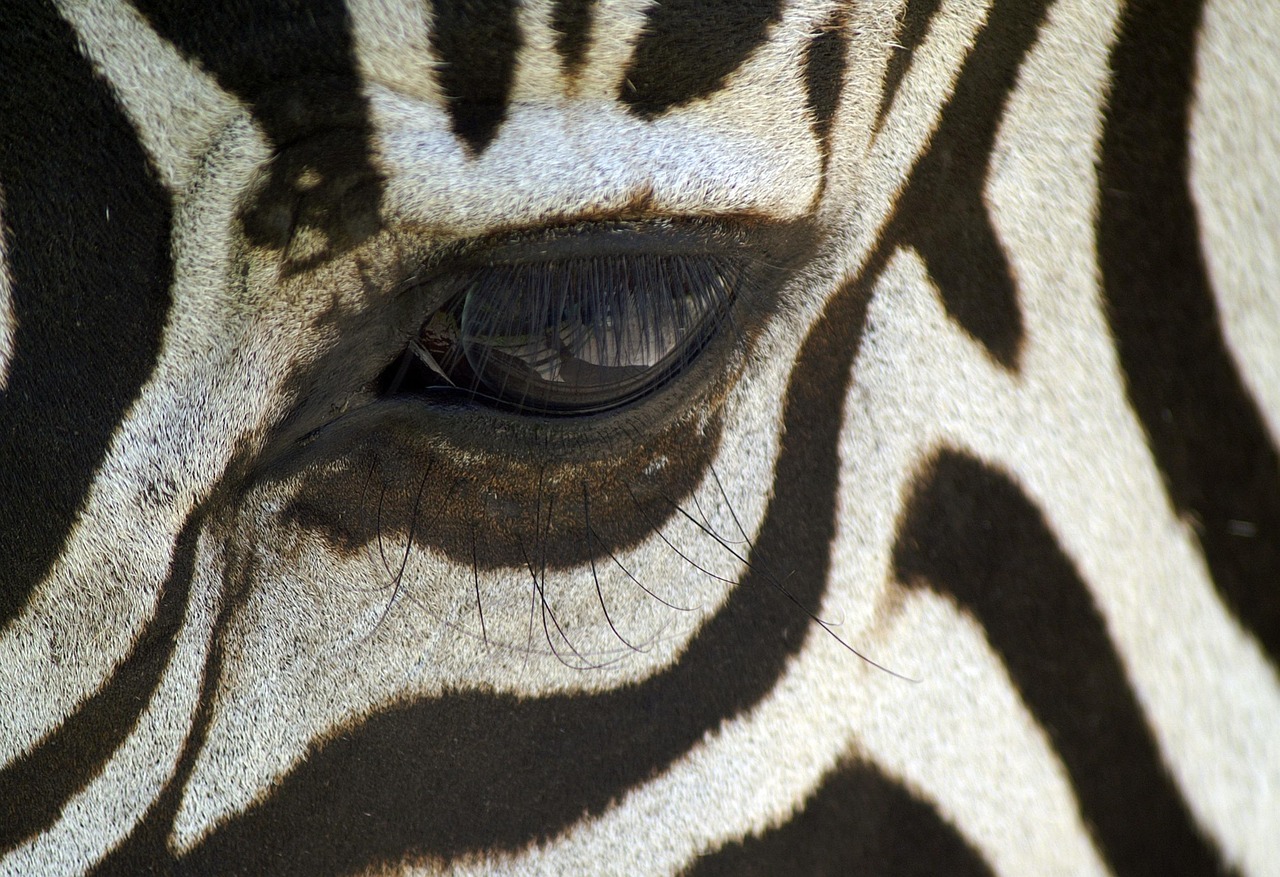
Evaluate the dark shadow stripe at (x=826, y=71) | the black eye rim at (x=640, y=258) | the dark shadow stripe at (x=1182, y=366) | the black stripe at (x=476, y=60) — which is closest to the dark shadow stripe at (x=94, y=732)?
the black eye rim at (x=640, y=258)

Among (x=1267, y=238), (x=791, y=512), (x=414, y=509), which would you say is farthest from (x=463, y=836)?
(x=1267, y=238)

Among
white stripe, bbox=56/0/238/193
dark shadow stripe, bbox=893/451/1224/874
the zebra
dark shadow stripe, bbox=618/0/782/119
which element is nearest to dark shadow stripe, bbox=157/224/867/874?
the zebra

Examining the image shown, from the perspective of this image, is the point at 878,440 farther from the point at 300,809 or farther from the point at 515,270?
the point at 300,809

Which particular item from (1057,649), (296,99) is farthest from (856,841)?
(296,99)

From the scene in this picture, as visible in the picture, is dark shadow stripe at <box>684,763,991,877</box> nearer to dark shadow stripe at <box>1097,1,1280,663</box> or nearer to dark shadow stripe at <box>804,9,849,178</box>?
dark shadow stripe at <box>1097,1,1280,663</box>

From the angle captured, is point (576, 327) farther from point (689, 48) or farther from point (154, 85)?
point (154, 85)

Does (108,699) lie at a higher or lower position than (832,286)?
lower
